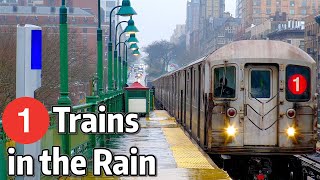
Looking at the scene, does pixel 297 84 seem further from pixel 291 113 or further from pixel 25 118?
pixel 25 118

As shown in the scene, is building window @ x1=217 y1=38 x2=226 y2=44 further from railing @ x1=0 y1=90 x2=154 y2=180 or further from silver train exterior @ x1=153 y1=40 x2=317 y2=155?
silver train exterior @ x1=153 y1=40 x2=317 y2=155

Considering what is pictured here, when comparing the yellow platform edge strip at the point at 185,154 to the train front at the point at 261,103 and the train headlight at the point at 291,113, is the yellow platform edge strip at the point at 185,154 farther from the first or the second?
the train headlight at the point at 291,113

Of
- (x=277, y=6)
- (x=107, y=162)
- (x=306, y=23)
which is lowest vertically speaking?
(x=107, y=162)

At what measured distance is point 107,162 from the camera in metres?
8.44

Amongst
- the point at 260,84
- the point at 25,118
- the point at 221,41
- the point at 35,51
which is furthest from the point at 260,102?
the point at 221,41

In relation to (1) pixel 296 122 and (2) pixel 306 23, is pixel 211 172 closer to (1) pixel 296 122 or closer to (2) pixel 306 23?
(1) pixel 296 122

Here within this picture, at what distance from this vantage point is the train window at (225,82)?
15.0m

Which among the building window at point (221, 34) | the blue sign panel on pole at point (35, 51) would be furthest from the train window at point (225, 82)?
the building window at point (221, 34)

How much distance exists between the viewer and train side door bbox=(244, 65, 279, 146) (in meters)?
15.0

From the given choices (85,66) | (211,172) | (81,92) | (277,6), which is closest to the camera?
(211,172)

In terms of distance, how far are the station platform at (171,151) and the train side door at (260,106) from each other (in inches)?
53.6

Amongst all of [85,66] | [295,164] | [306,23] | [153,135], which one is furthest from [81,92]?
[295,164]

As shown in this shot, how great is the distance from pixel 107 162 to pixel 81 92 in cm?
6350

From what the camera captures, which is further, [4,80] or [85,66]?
[85,66]
